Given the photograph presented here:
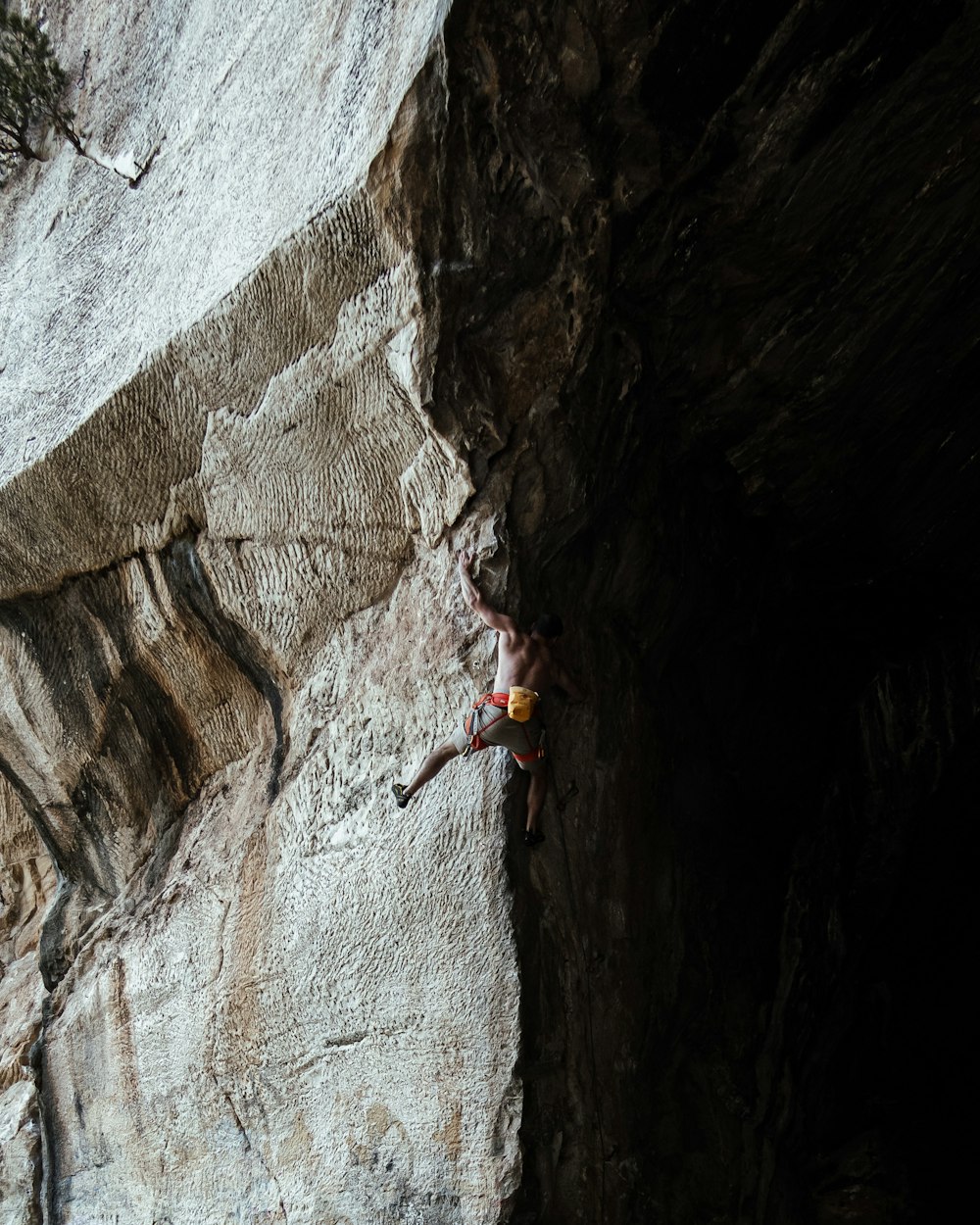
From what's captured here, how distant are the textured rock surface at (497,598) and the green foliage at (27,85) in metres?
0.20

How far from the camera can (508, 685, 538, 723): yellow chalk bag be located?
299 cm

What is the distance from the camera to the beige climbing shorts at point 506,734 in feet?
9.89

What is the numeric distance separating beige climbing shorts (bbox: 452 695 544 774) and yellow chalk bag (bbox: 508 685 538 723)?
0.02 metres

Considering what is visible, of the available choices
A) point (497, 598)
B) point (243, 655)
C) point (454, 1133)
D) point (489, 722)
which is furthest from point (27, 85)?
point (454, 1133)

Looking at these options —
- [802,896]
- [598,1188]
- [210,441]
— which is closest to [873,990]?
[802,896]

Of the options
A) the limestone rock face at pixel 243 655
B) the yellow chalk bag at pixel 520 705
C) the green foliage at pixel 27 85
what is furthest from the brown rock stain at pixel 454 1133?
the green foliage at pixel 27 85

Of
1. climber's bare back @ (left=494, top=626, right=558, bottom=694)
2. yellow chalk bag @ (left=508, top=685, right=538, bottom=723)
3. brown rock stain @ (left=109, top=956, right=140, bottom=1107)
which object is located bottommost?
brown rock stain @ (left=109, top=956, right=140, bottom=1107)

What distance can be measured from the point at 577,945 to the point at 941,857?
238cm

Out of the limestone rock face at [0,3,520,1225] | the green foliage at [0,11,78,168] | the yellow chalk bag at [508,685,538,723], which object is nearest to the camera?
A: the yellow chalk bag at [508,685,538,723]

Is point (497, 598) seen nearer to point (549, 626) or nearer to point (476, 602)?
point (476, 602)

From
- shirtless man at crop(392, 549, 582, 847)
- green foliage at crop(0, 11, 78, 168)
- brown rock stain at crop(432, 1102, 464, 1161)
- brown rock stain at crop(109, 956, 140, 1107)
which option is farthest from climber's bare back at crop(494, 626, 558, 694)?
green foliage at crop(0, 11, 78, 168)

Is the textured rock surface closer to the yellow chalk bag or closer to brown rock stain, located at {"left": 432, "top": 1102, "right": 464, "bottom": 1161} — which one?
brown rock stain, located at {"left": 432, "top": 1102, "right": 464, "bottom": 1161}

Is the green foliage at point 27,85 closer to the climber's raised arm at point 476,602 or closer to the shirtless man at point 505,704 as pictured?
the climber's raised arm at point 476,602

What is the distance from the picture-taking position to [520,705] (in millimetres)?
2994
